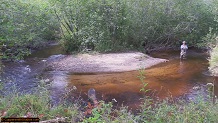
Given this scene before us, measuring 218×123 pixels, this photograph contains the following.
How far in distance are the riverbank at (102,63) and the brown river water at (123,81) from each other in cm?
88

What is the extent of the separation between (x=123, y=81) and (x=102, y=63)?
4.70m

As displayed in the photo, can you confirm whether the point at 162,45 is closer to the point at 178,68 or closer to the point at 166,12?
the point at 166,12

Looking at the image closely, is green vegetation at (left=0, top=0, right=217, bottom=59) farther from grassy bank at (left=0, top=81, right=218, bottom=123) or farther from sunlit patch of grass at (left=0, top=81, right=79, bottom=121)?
grassy bank at (left=0, top=81, right=218, bottom=123)

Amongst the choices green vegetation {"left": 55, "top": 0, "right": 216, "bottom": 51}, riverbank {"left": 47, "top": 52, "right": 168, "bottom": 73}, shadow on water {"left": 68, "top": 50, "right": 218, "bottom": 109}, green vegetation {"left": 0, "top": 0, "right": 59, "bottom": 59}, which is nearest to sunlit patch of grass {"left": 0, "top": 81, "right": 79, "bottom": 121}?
green vegetation {"left": 0, "top": 0, "right": 59, "bottom": 59}

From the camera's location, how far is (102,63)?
18469 millimetres

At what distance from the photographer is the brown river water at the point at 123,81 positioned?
1128cm

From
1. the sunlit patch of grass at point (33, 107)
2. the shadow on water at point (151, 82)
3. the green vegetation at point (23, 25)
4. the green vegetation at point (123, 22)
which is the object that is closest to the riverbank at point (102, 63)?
the shadow on water at point (151, 82)

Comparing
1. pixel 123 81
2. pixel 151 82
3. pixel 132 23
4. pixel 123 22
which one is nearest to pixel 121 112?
pixel 151 82

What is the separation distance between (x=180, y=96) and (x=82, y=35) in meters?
12.7

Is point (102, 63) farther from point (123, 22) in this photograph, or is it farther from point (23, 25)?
point (23, 25)

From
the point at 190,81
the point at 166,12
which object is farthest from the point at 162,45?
the point at 190,81

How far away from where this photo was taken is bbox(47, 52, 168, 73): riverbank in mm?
17438

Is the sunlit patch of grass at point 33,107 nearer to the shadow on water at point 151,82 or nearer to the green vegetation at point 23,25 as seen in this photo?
the green vegetation at point 23,25

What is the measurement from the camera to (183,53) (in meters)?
20.4
